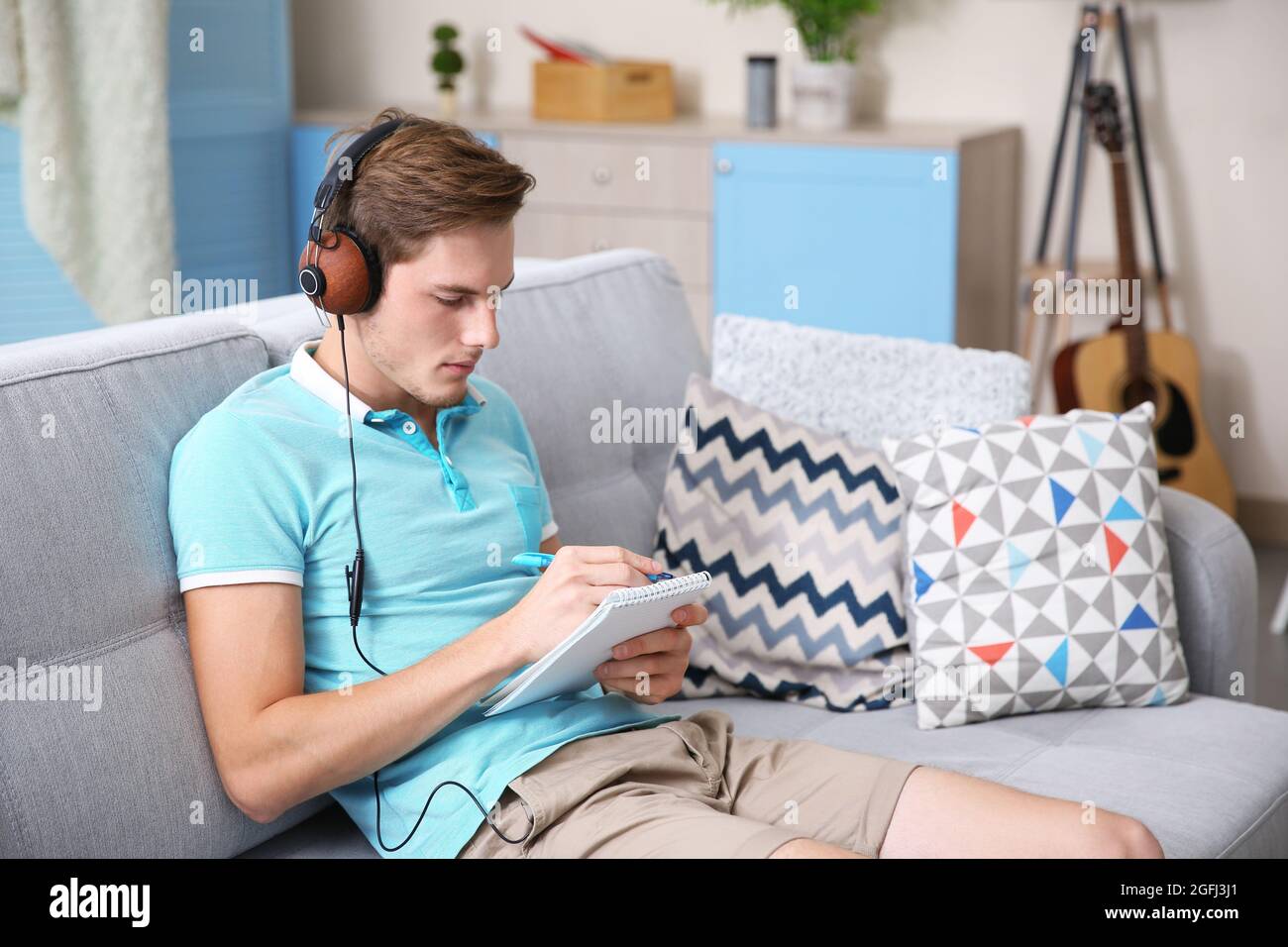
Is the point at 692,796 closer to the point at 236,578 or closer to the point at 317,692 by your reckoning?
the point at 317,692

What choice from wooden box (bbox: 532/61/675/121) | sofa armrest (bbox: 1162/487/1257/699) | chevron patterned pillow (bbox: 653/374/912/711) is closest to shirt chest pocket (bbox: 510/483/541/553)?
chevron patterned pillow (bbox: 653/374/912/711)

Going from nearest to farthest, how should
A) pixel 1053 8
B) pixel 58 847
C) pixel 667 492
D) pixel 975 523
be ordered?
pixel 58 847
pixel 975 523
pixel 667 492
pixel 1053 8

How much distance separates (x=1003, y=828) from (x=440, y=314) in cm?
71

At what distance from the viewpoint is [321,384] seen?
4.59 feet

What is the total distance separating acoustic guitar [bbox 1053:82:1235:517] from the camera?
3.37 meters

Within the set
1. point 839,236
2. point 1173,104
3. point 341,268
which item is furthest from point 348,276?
point 1173,104

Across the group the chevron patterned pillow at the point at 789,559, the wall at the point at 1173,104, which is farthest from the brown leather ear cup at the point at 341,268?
the wall at the point at 1173,104

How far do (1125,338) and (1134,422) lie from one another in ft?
5.24

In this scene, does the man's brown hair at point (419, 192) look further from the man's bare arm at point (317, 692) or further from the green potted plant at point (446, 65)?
the green potted plant at point (446, 65)

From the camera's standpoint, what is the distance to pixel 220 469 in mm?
1279

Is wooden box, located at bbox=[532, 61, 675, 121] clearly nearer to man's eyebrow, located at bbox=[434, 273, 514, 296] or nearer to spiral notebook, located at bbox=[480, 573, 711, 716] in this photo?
man's eyebrow, located at bbox=[434, 273, 514, 296]
